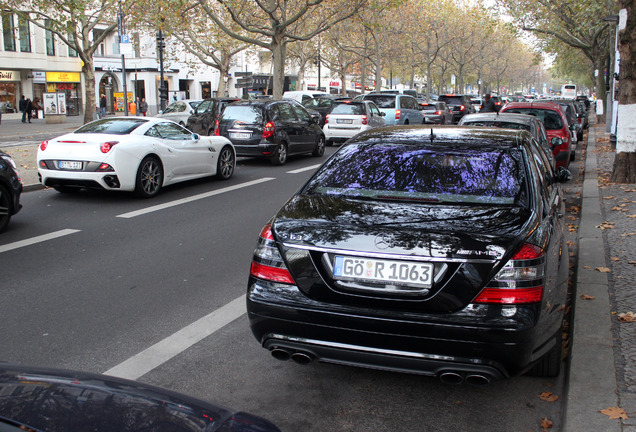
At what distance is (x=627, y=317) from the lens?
16.0 ft

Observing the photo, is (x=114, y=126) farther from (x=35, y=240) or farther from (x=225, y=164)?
(x=35, y=240)

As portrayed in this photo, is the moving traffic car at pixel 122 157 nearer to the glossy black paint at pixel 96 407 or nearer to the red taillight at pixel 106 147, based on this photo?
the red taillight at pixel 106 147

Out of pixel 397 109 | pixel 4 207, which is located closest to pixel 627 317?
pixel 4 207

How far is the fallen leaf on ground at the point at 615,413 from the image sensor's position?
11.2 ft

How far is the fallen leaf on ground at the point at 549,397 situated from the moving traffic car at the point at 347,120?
57.9 ft

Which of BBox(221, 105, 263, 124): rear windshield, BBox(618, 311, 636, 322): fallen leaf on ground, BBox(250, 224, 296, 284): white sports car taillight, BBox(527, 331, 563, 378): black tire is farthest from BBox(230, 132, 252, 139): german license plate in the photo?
BBox(527, 331, 563, 378): black tire

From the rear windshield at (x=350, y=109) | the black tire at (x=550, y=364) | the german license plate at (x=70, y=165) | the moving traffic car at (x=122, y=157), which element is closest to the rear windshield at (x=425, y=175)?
the black tire at (x=550, y=364)

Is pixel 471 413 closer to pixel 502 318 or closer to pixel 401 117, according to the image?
pixel 502 318

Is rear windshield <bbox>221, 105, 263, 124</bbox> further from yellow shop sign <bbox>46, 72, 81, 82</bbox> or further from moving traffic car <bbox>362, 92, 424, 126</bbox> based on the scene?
yellow shop sign <bbox>46, 72, 81, 82</bbox>

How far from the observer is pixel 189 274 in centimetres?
648

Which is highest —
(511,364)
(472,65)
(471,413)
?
(472,65)

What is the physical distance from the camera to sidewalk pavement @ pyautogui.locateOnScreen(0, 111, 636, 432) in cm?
353

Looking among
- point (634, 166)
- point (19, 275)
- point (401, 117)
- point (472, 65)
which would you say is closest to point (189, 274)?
point (19, 275)

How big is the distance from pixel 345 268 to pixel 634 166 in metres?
9.87
